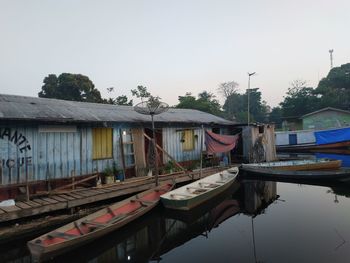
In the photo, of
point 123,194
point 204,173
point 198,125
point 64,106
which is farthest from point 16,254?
point 198,125

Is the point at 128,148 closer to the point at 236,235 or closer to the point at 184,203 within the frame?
the point at 184,203

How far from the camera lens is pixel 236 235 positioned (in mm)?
7762

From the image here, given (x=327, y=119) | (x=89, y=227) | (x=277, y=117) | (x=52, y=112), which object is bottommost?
(x=89, y=227)

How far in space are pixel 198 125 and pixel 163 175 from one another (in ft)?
13.8

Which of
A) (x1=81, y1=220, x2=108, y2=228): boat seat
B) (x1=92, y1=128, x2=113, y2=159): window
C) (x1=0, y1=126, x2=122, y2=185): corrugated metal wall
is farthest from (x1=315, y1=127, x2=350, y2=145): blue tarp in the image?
(x1=81, y1=220, x2=108, y2=228): boat seat

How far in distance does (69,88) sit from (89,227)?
2796cm

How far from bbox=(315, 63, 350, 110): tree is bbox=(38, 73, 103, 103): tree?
30861 mm

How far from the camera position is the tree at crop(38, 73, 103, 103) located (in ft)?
105

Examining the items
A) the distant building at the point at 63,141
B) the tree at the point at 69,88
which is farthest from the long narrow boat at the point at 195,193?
the tree at the point at 69,88

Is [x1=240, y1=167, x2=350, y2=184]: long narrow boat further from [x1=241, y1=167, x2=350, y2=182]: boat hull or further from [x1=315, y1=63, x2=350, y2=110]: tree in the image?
[x1=315, y1=63, x2=350, y2=110]: tree

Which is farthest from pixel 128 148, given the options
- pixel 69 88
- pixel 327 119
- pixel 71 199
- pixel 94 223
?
pixel 327 119

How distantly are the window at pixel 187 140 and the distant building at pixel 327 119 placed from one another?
79.7ft

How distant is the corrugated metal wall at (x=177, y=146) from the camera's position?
13.9 meters

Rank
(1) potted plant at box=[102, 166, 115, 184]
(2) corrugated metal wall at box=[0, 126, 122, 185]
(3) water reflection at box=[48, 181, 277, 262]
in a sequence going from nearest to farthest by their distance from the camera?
(3) water reflection at box=[48, 181, 277, 262] → (2) corrugated metal wall at box=[0, 126, 122, 185] → (1) potted plant at box=[102, 166, 115, 184]
